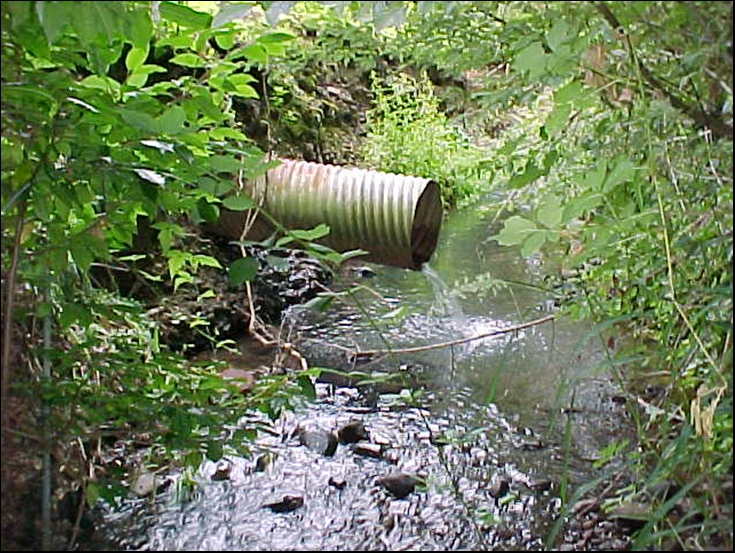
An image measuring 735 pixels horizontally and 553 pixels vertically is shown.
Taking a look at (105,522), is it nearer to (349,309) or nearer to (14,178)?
(14,178)

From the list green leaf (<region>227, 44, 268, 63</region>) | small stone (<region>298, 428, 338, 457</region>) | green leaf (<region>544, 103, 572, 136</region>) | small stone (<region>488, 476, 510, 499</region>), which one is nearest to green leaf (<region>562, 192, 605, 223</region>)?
green leaf (<region>544, 103, 572, 136</region>)

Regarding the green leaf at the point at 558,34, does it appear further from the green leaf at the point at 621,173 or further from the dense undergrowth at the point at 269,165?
the green leaf at the point at 621,173

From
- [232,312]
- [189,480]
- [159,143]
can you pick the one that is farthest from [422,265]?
[159,143]

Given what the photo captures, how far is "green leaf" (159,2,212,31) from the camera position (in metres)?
1.09

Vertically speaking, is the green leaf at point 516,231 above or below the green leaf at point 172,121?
below

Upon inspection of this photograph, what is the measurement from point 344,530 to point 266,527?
5.3 inches

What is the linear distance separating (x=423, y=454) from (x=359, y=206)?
3.91 ft

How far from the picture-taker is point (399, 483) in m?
1.75

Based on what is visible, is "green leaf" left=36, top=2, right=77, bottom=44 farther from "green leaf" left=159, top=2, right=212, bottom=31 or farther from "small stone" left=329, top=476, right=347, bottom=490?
"small stone" left=329, top=476, right=347, bottom=490

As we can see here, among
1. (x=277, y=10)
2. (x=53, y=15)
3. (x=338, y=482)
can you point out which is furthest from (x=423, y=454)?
(x=53, y=15)

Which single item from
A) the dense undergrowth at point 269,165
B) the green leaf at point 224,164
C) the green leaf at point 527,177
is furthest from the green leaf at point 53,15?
the green leaf at point 527,177

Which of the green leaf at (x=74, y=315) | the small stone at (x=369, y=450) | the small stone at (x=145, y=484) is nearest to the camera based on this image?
the green leaf at (x=74, y=315)

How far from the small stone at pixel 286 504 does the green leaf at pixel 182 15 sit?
0.89 m

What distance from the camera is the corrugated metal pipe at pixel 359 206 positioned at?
9.64 ft
